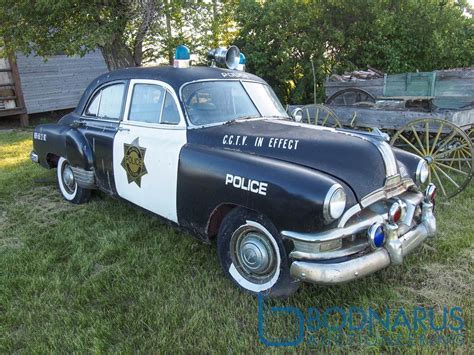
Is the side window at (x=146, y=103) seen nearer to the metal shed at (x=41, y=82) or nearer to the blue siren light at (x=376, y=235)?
the blue siren light at (x=376, y=235)

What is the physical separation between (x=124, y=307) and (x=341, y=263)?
1690mm

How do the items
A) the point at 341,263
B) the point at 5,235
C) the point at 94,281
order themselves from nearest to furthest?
the point at 341,263, the point at 94,281, the point at 5,235

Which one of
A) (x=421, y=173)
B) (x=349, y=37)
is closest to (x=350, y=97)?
(x=349, y=37)

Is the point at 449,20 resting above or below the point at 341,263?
above

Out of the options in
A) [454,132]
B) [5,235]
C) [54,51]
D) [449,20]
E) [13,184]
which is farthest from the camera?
[449,20]

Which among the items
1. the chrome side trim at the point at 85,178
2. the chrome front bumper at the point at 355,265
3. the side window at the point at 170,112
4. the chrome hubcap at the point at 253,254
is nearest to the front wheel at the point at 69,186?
the chrome side trim at the point at 85,178

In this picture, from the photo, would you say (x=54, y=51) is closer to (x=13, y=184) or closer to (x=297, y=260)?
(x=13, y=184)

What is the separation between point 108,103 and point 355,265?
11.4ft

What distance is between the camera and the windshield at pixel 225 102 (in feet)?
12.6

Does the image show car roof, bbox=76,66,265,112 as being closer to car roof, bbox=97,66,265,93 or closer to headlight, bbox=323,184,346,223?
car roof, bbox=97,66,265,93

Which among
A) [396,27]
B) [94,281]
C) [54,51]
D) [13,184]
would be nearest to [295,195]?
[94,281]

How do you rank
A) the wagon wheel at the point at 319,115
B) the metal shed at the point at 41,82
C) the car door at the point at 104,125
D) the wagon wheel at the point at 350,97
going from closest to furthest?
the car door at the point at 104,125
the wagon wheel at the point at 319,115
the wagon wheel at the point at 350,97
the metal shed at the point at 41,82

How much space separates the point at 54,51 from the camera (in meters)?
8.30

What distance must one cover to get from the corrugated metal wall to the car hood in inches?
457
